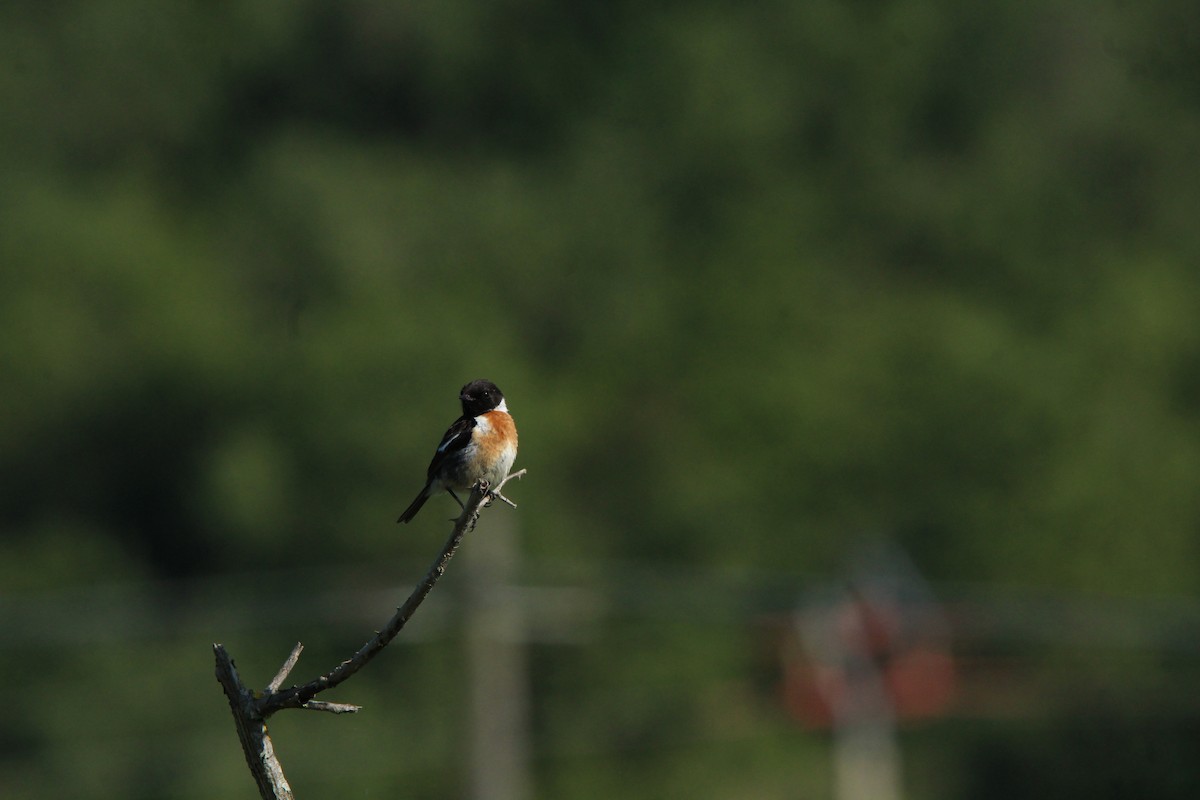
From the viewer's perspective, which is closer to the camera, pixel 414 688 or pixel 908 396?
pixel 414 688

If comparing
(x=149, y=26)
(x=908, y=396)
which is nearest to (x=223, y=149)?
(x=149, y=26)

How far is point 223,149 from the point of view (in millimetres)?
72625

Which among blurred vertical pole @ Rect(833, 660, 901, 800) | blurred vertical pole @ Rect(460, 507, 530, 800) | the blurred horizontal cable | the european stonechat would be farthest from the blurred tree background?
the european stonechat

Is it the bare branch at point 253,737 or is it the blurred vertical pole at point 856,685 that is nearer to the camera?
the bare branch at point 253,737

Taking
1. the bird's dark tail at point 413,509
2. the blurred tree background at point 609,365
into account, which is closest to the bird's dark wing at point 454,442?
the bird's dark tail at point 413,509

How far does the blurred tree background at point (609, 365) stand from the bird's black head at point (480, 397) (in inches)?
890

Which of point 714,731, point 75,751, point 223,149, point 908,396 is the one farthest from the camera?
point 223,149

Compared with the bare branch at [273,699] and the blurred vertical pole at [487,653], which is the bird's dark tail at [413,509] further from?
the blurred vertical pole at [487,653]

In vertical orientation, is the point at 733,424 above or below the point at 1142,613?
above

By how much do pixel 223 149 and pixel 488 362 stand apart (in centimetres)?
Result: 2203

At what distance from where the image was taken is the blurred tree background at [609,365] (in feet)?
168

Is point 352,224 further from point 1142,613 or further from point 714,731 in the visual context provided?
point 1142,613

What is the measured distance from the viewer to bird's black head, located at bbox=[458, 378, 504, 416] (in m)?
8.39

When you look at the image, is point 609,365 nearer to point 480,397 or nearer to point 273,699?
point 480,397
